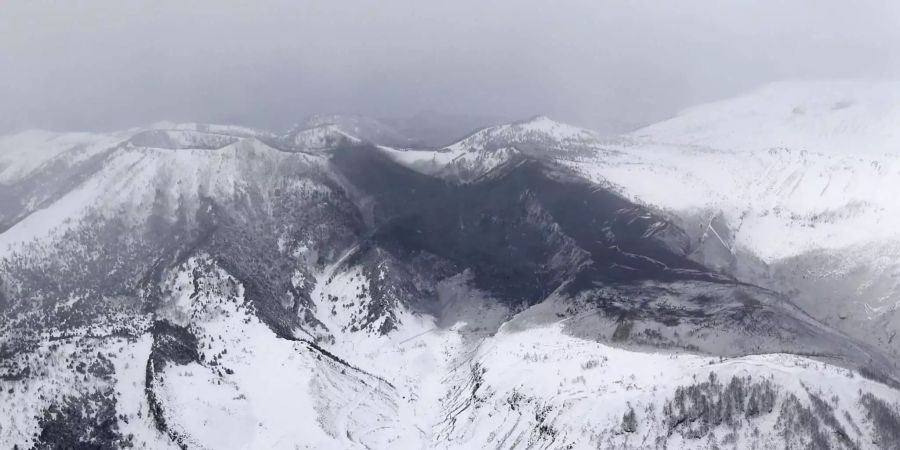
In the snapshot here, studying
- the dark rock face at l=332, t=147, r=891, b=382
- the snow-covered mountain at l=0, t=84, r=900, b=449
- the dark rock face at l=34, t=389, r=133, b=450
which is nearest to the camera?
the dark rock face at l=34, t=389, r=133, b=450

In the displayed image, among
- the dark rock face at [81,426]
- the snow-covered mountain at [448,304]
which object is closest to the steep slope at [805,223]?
the snow-covered mountain at [448,304]

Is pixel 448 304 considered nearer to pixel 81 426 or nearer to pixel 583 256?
pixel 583 256

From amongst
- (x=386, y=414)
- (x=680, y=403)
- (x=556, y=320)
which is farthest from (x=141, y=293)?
(x=680, y=403)

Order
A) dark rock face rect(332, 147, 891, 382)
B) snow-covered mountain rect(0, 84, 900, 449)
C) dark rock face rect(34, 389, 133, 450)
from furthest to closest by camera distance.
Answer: dark rock face rect(332, 147, 891, 382), snow-covered mountain rect(0, 84, 900, 449), dark rock face rect(34, 389, 133, 450)

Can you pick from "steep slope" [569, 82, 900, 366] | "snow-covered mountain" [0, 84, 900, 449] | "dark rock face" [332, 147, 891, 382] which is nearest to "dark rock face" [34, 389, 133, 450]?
"snow-covered mountain" [0, 84, 900, 449]

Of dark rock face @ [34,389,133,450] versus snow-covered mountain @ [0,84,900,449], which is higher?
dark rock face @ [34,389,133,450]

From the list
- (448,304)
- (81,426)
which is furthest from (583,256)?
(81,426)

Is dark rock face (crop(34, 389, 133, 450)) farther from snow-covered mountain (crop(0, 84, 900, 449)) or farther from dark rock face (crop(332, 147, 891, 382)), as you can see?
dark rock face (crop(332, 147, 891, 382))

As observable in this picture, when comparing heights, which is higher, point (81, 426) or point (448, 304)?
point (81, 426)

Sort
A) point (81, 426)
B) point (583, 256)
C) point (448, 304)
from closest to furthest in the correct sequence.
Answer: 1. point (81, 426)
2. point (448, 304)
3. point (583, 256)
